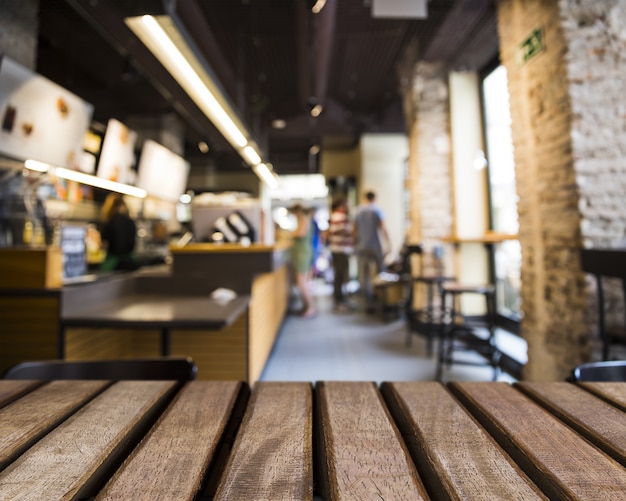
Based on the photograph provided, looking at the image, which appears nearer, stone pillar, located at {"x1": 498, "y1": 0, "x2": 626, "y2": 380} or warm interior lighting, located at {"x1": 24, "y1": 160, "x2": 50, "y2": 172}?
stone pillar, located at {"x1": 498, "y1": 0, "x2": 626, "y2": 380}

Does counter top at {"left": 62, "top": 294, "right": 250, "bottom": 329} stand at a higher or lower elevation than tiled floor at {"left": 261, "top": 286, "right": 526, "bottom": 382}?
higher

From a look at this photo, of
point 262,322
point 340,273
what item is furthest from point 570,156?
point 340,273

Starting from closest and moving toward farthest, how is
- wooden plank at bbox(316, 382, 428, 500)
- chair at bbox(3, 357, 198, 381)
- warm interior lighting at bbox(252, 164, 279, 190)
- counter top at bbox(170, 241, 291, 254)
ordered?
1. wooden plank at bbox(316, 382, 428, 500)
2. chair at bbox(3, 357, 198, 381)
3. counter top at bbox(170, 241, 291, 254)
4. warm interior lighting at bbox(252, 164, 279, 190)

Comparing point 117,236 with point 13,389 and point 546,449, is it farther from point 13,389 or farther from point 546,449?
point 546,449

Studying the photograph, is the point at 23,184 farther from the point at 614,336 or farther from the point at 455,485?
the point at 614,336

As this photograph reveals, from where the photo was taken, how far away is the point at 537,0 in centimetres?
295

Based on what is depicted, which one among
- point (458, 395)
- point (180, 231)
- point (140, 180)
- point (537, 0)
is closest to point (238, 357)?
point (458, 395)

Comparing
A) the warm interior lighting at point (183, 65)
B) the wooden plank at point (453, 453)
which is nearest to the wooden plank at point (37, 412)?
the wooden plank at point (453, 453)

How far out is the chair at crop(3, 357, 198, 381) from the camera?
1.22m

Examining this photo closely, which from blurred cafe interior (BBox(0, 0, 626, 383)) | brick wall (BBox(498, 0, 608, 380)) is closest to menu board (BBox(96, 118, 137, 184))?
blurred cafe interior (BBox(0, 0, 626, 383))

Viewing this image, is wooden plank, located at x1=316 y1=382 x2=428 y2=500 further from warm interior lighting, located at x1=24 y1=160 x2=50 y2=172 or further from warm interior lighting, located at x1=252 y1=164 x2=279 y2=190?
warm interior lighting, located at x1=252 y1=164 x2=279 y2=190

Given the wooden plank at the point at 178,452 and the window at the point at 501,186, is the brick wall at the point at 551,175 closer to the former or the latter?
the window at the point at 501,186

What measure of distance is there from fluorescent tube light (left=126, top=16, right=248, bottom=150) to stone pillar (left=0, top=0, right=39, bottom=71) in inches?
77.4

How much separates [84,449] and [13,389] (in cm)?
47
